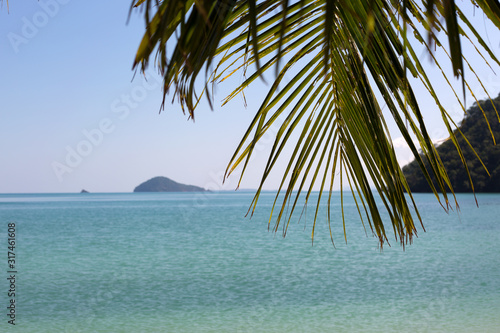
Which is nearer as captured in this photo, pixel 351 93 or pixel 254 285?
pixel 351 93

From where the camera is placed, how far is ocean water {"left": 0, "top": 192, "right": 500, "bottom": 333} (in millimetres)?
8656

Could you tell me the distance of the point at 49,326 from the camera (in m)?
8.72

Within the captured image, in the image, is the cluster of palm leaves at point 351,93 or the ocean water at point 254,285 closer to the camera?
the cluster of palm leaves at point 351,93

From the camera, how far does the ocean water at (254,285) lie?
866 centimetres

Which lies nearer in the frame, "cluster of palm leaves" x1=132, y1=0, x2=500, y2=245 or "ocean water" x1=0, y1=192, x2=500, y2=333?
"cluster of palm leaves" x1=132, y1=0, x2=500, y2=245

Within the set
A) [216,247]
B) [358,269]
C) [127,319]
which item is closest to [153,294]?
[127,319]

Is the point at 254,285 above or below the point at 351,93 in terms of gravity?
below

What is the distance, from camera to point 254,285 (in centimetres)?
1238

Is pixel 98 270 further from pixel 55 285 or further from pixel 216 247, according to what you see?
pixel 216 247

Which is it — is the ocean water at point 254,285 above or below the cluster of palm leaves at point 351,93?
below

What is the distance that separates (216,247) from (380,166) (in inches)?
806

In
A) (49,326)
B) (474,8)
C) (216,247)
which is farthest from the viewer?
(216,247)

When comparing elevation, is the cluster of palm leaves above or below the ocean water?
above

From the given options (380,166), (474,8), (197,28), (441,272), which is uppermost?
(474,8)
